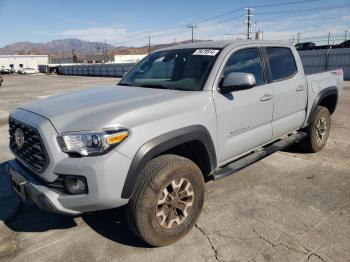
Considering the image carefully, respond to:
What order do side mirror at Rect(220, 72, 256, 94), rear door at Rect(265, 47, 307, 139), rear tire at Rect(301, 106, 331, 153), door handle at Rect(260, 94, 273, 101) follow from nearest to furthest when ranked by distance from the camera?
1. side mirror at Rect(220, 72, 256, 94)
2. door handle at Rect(260, 94, 273, 101)
3. rear door at Rect(265, 47, 307, 139)
4. rear tire at Rect(301, 106, 331, 153)

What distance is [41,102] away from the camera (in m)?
3.32

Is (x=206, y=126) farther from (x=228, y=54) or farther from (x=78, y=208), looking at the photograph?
(x=78, y=208)

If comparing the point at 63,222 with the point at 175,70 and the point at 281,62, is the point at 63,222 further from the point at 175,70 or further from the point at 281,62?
the point at 281,62

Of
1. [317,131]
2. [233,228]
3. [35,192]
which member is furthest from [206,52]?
[317,131]

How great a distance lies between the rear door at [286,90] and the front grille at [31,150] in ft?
9.14

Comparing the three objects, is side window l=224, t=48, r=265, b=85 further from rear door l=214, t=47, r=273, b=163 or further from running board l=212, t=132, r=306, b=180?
running board l=212, t=132, r=306, b=180

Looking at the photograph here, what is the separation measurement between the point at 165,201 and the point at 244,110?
4.55 ft

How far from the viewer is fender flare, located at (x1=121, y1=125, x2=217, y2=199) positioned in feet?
8.43

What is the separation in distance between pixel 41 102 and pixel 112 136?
1264mm

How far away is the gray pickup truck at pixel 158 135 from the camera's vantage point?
2.53 meters

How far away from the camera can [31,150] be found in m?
2.83

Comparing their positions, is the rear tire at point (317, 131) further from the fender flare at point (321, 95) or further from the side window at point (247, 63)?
the side window at point (247, 63)

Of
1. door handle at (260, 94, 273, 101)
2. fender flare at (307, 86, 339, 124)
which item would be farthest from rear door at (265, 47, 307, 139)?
fender flare at (307, 86, 339, 124)

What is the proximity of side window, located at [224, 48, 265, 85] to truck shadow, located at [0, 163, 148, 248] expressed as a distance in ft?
6.48
